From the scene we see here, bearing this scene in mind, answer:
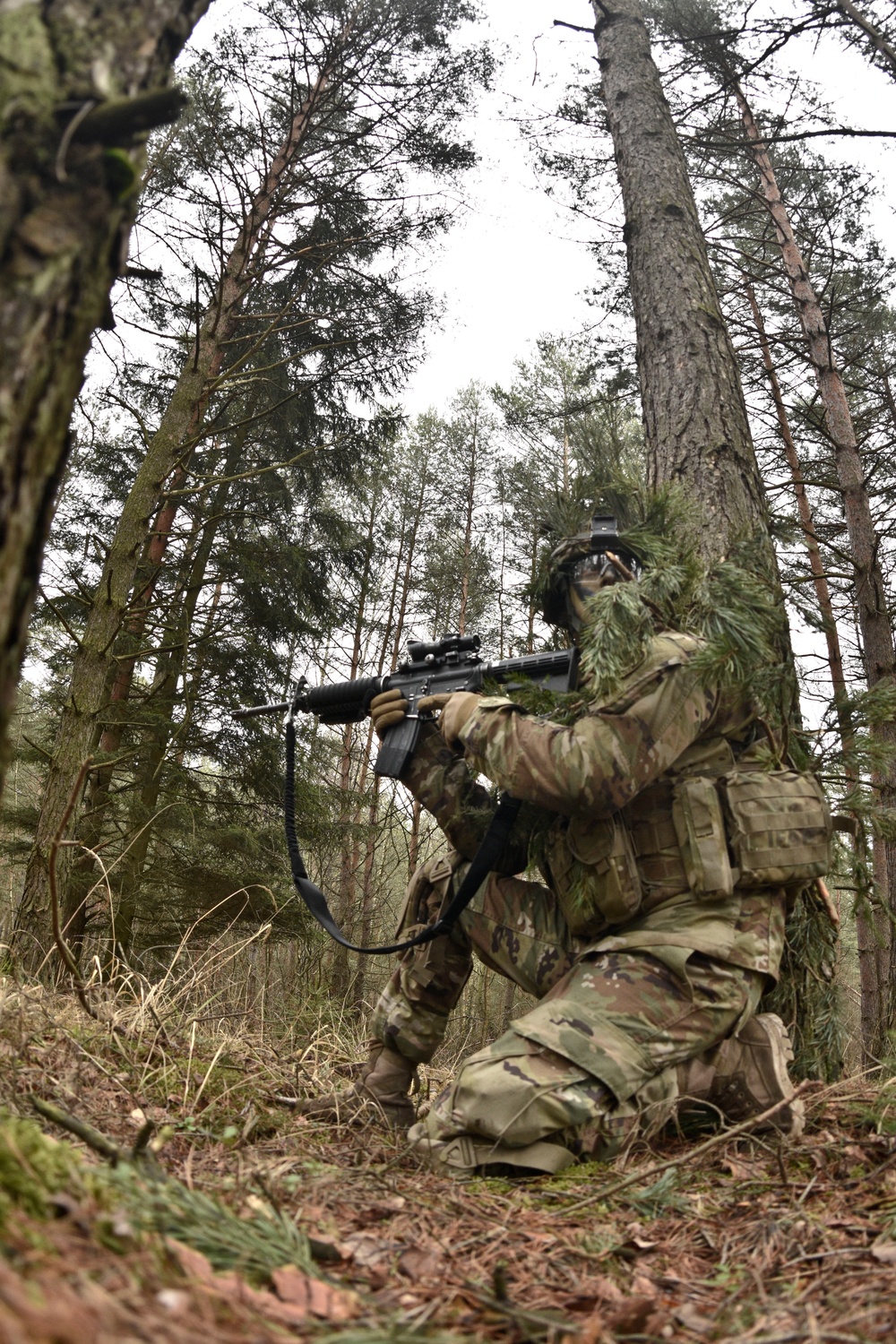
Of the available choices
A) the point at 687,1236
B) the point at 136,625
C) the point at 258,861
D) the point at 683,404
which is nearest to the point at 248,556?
the point at 136,625

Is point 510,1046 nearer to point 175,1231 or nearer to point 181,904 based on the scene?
point 175,1231

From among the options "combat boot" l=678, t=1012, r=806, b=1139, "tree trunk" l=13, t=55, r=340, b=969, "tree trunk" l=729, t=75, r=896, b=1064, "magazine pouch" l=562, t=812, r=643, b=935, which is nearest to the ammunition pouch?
"magazine pouch" l=562, t=812, r=643, b=935

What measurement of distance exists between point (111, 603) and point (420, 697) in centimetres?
309

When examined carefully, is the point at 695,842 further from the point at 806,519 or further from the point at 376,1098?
the point at 806,519

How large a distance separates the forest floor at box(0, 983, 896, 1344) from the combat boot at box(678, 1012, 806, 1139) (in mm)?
148

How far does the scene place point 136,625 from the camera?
352 inches

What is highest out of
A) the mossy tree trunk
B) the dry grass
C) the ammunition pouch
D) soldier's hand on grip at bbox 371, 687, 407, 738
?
the mossy tree trunk

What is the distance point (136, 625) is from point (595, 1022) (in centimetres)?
737

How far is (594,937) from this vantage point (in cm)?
315

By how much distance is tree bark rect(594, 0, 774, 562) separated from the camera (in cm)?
419

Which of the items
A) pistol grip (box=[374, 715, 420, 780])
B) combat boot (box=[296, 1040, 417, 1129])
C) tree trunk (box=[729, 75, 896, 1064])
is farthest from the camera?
tree trunk (box=[729, 75, 896, 1064])

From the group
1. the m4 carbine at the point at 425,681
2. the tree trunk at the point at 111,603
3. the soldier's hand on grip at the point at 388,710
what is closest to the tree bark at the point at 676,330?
the m4 carbine at the point at 425,681

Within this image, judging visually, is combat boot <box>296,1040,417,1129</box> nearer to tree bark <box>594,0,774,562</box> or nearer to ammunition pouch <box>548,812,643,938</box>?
ammunition pouch <box>548,812,643,938</box>

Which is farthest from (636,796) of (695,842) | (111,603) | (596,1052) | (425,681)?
(111,603)
